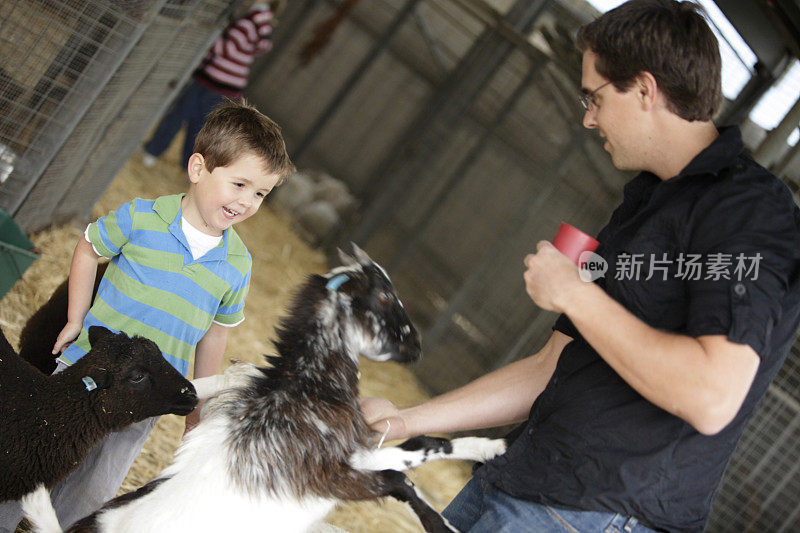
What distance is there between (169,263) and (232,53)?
6078 mm

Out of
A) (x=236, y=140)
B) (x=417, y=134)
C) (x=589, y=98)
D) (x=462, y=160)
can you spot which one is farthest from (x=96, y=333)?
(x=417, y=134)

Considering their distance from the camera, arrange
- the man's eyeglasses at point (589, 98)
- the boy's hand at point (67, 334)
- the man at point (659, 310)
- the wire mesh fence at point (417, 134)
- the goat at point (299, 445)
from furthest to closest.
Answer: the wire mesh fence at point (417, 134)
the boy's hand at point (67, 334)
the goat at point (299, 445)
the man's eyeglasses at point (589, 98)
the man at point (659, 310)

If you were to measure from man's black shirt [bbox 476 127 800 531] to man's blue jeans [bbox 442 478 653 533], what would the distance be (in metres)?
0.03

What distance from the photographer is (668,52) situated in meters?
1.89

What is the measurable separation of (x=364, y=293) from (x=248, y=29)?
6623 millimetres

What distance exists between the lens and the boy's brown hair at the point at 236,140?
2859 mm

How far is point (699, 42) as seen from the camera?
189cm

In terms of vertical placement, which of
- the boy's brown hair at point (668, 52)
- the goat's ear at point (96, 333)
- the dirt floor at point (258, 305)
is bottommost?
the dirt floor at point (258, 305)

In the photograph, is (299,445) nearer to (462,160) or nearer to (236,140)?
(236,140)

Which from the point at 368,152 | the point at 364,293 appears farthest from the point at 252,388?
the point at 368,152

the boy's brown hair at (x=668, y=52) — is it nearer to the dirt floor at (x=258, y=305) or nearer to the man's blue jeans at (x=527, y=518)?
the man's blue jeans at (x=527, y=518)

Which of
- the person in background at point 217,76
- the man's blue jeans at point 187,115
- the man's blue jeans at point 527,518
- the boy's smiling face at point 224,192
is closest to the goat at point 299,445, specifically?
the man's blue jeans at point 527,518

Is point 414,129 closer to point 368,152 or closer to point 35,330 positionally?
point 368,152

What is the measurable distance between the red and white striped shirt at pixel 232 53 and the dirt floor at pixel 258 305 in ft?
4.16
